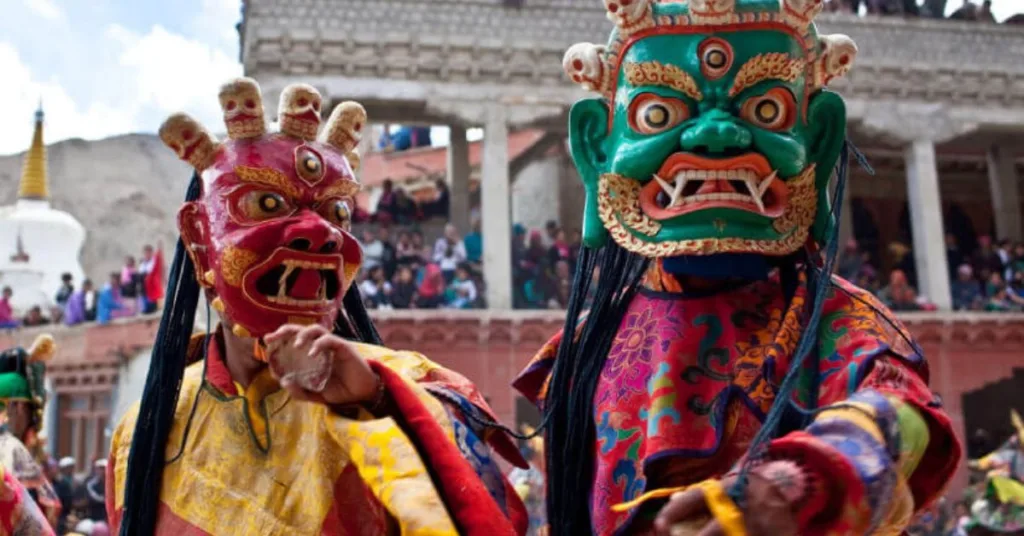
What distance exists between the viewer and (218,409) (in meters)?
2.75

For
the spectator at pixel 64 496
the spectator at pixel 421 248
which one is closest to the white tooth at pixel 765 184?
the spectator at pixel 64 496

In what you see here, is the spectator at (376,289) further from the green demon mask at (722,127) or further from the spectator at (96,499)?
the green demon mask at (722,127)

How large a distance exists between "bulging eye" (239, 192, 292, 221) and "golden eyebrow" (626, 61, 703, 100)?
854 millimetres

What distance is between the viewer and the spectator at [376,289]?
14500mm

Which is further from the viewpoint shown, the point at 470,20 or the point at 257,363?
the point at 470,20

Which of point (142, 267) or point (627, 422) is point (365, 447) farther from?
point (142, 267)

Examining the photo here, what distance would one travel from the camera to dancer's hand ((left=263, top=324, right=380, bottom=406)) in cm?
205

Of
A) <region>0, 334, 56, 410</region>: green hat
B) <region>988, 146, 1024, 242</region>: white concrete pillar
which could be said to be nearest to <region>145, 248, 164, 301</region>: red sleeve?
<region>0, 334, 56, 410</region>: green hat

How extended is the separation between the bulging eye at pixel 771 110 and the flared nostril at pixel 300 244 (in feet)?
3.30

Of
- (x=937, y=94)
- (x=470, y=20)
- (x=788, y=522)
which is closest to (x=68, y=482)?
(x=470, y=20)

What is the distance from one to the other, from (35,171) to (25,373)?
62.8ft

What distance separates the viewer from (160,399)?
9.37ft

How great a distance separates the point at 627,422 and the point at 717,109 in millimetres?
716

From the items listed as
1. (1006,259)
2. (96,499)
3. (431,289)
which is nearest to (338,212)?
(96,499)
